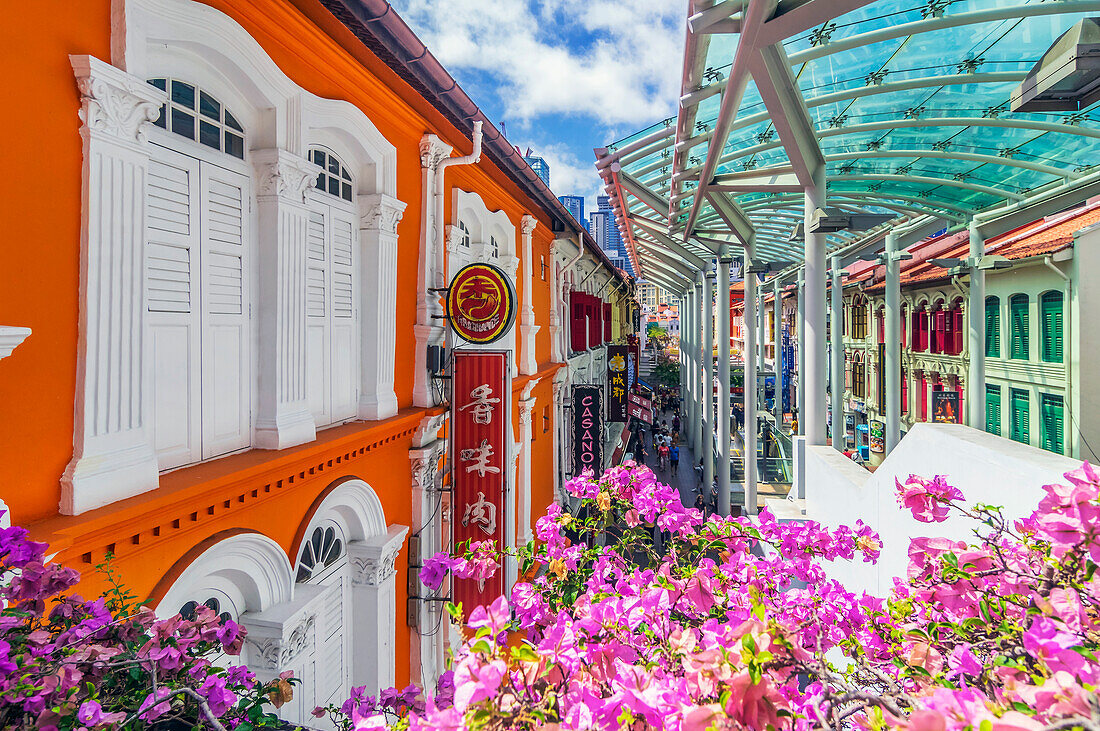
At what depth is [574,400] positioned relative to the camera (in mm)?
15508

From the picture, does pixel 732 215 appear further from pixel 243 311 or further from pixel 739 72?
pixel 243 311

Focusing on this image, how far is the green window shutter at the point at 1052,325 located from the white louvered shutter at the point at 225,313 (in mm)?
20340

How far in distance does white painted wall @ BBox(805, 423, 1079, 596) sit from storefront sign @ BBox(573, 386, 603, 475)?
7805mm

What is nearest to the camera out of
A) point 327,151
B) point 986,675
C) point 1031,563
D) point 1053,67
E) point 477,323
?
point 986,675

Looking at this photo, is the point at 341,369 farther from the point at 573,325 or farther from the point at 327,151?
the point at 573,325

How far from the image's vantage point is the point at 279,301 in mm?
4496

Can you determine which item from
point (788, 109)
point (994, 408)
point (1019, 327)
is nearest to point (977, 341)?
A: point (1019, 327)

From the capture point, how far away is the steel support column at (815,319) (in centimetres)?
862

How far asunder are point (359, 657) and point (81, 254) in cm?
466

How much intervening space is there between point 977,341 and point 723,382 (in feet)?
22.3

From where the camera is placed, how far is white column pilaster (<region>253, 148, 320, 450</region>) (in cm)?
447

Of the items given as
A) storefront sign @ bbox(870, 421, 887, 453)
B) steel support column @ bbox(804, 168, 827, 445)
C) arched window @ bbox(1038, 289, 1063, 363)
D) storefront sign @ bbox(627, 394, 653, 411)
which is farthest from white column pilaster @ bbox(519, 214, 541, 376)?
storefront sign @ bbox(870, 421, 887, 453)

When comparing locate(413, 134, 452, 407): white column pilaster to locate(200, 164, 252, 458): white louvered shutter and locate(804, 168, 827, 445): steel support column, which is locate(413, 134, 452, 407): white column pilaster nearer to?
locate(200, 164, 252, 458): white louvered shutter

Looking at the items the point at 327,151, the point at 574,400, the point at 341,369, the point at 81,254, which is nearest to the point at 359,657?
the point at 341,369
